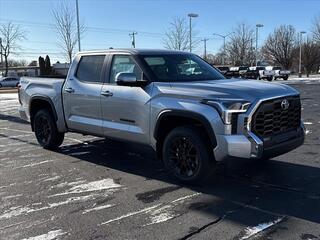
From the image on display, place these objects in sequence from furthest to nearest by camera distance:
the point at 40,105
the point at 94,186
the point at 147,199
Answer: the point at 40,105
the point at 94,186
the point at 147,199

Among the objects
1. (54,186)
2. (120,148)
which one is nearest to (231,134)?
(54,186)

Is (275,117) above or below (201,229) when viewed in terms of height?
above

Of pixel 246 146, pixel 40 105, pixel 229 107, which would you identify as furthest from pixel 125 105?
pixel 40 105

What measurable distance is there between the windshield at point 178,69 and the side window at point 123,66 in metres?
0.20

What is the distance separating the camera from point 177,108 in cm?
606

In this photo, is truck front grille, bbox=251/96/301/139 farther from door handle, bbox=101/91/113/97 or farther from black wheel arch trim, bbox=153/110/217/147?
door handle, bbox=101/91/113/97

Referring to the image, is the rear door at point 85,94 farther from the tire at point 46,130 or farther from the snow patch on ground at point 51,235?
the snow patch on ground at point 51,235

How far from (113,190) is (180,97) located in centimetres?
153

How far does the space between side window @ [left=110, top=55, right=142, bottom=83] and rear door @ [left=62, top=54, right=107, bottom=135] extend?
0.85ft

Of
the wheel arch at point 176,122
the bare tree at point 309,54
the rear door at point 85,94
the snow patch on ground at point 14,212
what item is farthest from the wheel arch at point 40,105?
the bare tree at point 309,54

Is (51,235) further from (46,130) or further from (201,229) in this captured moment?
(46,130)

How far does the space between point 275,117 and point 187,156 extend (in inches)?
50.2

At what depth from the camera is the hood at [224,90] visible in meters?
5.66

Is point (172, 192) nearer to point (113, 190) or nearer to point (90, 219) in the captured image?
point (113, 190)
